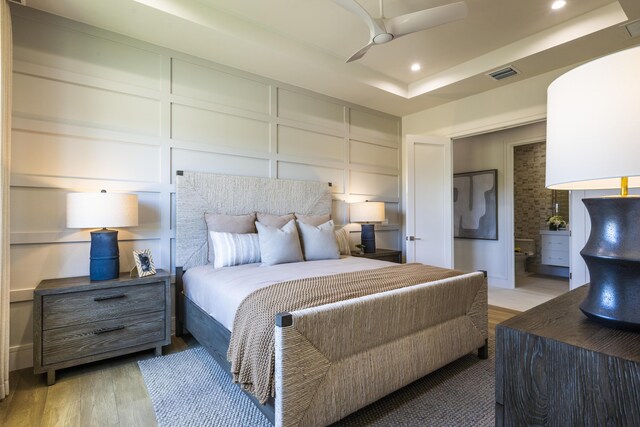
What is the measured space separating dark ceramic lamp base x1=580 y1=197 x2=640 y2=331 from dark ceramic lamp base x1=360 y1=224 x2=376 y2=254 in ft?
10.3

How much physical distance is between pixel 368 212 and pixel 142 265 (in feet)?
8.47

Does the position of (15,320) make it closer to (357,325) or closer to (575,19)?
(357,325)

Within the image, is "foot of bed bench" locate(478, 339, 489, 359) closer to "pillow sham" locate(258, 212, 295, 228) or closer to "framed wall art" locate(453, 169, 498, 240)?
"pillow sham" locate(258, 212, 295, 228)

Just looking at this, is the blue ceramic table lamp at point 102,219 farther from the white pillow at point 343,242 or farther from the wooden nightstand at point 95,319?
the white pillow at point 343,242

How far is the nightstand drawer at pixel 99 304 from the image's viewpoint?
2.10 metres

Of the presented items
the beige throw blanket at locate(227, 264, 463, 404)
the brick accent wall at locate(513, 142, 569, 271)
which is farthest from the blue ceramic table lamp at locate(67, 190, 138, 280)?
the brick accent wall at locate(513, 142, 569, 271)

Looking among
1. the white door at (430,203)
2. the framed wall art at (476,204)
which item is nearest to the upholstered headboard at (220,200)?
the white door at (430,203)

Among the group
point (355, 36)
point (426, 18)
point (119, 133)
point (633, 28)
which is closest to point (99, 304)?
point (119, 133)

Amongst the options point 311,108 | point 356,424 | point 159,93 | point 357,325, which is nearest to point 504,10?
point 311,108

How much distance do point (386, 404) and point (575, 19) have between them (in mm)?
3595

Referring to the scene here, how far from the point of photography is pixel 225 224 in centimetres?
299

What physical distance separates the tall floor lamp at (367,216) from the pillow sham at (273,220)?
1095mm

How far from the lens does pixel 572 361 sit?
2.39ft

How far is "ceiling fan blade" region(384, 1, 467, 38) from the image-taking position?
82.7 inches
